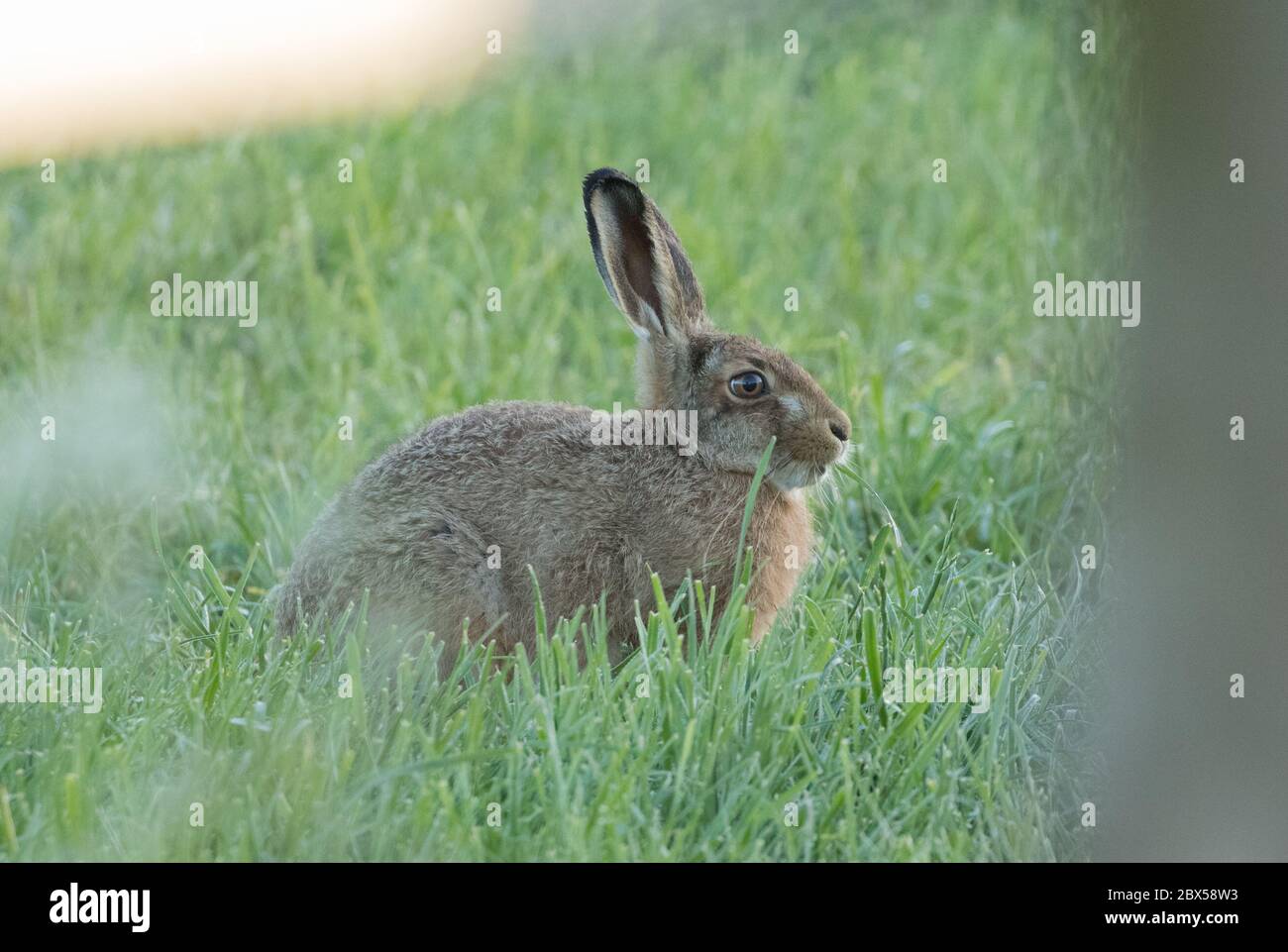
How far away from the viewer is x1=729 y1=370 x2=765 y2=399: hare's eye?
5512mm

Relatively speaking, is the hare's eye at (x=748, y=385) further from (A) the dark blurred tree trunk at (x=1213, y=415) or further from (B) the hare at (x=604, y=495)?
(A) the dark blurred tree trunk at (x=1213, y=415)

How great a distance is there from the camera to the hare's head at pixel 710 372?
17.8 ft

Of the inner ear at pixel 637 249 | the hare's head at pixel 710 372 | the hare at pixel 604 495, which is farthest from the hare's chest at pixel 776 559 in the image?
the inner ear at pixel 637 249

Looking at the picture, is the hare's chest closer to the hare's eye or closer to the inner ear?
the hare's eye

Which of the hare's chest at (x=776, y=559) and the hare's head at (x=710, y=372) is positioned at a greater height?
the hare's head at (x=710, y=372)

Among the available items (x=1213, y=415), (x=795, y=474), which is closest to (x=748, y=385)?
(x=795, y=474)

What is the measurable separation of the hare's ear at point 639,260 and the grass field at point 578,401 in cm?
101

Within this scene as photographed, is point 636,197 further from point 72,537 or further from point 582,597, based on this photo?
point 72,537

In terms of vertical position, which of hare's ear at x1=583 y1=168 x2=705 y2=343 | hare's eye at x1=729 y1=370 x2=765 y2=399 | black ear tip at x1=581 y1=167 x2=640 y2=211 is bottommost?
hare's eye at x1=729 y1=370 x2=765 y2=399

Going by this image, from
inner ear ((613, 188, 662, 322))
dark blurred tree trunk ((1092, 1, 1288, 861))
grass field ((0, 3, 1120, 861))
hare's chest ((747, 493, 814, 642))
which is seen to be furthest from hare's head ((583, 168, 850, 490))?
dark blurred tree trunk ((1092, 1, 1288, 861))

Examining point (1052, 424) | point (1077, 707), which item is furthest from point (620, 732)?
point (1052, 424)

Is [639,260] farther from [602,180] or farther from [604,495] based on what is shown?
[604,495]

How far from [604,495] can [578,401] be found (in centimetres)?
178

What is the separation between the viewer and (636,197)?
5336 mm
